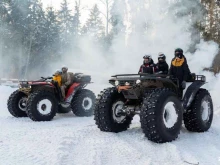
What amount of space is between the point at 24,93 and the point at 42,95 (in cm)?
142

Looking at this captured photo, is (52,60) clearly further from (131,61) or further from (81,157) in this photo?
(81,157)

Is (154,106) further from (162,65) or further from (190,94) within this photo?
(162,65)

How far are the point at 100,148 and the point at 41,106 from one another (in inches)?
175

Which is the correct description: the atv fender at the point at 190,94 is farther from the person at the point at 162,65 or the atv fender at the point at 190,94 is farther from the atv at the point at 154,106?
the person at the point at 162,65

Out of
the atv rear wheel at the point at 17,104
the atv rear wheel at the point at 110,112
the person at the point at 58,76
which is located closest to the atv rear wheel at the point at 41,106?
the person at the point at 58,76

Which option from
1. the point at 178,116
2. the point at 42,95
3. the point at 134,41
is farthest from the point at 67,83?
the point at 134,41

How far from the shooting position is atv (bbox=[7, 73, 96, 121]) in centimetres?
906

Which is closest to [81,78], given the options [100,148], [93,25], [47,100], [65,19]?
[47,100]

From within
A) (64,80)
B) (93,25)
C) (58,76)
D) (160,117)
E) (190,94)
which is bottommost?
(160,117)

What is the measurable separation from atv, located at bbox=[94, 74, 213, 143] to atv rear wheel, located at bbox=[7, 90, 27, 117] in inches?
167

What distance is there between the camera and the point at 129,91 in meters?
→ 6.27

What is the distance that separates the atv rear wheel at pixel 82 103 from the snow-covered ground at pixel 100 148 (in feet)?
11.3

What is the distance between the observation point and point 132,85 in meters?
6.13

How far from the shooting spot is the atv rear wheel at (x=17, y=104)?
32.5 ft
